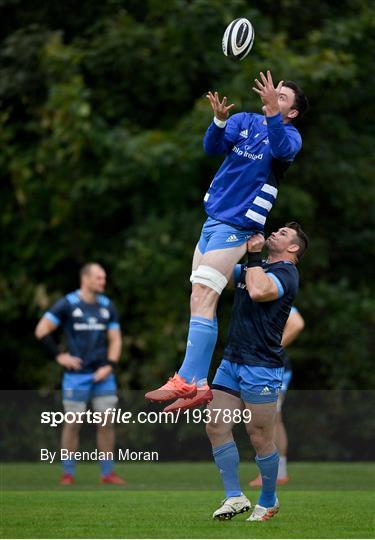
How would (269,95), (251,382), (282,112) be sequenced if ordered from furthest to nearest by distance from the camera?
(282,112) < (251,382) < (269,95)

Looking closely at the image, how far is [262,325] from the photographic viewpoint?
25.0 feet

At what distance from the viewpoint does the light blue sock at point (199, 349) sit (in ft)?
25.1

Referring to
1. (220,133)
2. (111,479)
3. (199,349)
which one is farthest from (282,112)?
(111,479)

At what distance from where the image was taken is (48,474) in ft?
42.8

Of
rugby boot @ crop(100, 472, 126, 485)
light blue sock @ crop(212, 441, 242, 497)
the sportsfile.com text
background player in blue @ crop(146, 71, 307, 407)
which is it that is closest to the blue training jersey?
background player in blue @ crop(146, 71, 307, 407)

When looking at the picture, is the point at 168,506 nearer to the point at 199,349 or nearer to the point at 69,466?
the point at 199,349

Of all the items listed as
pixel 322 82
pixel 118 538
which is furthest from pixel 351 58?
pixel 118 538

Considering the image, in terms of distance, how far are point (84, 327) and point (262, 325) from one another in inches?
213

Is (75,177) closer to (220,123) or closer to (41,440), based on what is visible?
(41,440)

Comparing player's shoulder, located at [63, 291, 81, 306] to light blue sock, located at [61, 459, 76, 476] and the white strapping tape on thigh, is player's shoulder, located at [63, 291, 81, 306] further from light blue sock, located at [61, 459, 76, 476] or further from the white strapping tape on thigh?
the white strapping tape on thigh

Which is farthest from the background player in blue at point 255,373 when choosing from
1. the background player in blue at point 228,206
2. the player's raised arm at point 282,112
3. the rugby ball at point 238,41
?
the rugby ball at point 238,41

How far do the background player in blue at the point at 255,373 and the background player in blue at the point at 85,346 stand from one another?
507 centimetres

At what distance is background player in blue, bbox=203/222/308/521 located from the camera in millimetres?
7527

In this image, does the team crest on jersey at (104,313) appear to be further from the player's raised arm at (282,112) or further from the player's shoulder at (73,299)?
the player's raised arm at (282,112)
